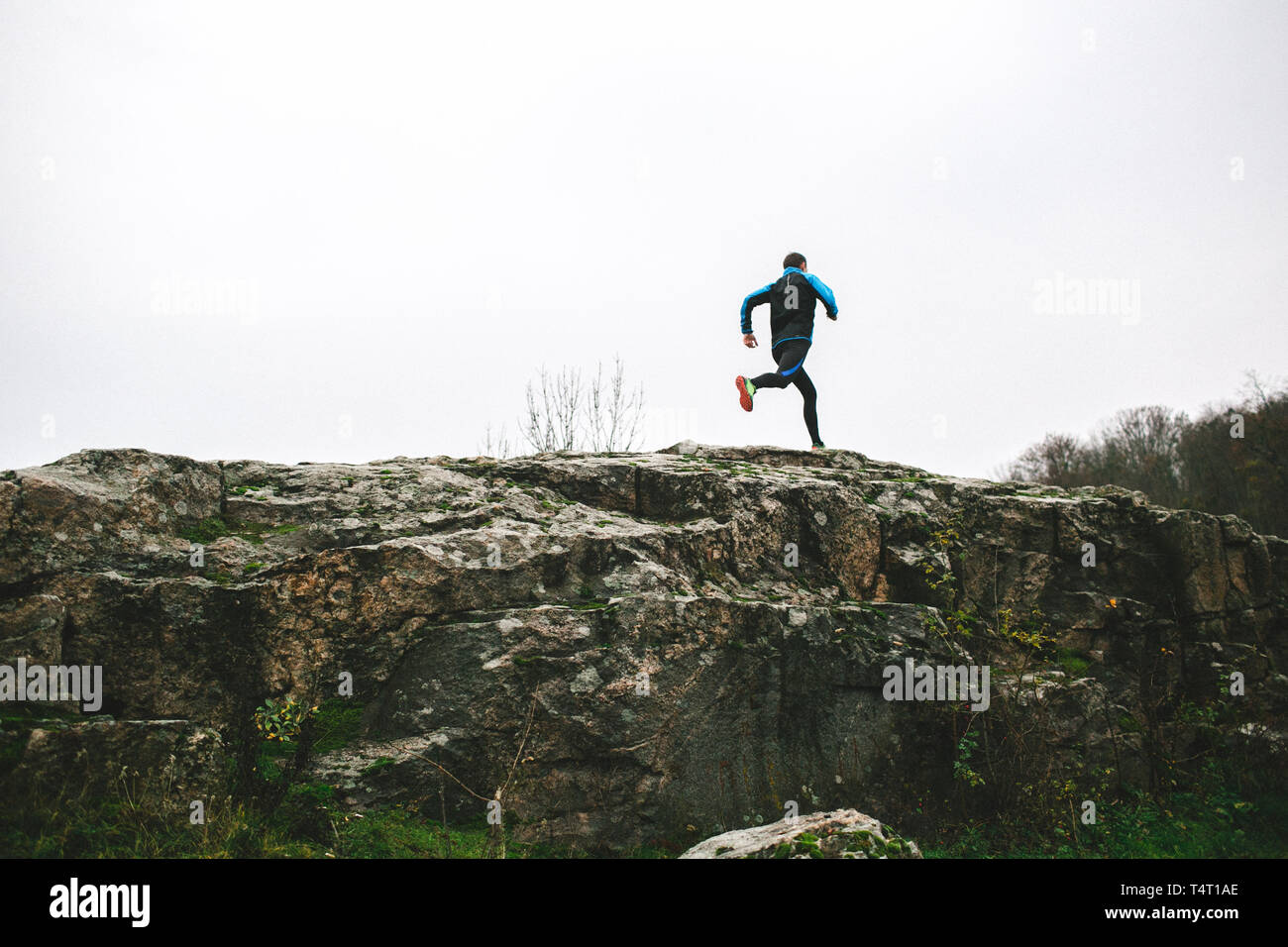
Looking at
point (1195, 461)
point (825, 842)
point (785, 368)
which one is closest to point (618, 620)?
point (825, 842)

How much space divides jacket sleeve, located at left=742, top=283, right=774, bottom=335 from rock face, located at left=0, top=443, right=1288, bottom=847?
7.20 feet

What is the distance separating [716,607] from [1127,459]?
162ft

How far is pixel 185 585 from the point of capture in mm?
6637

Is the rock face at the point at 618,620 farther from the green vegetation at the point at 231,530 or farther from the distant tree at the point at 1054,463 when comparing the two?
the distant tree at the point at 1054,463

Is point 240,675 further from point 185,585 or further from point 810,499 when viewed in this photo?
point 810,499

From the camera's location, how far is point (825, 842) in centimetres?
468

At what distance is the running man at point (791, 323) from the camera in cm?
1002

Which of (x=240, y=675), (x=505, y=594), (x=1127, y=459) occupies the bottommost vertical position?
(x=240, y=675)

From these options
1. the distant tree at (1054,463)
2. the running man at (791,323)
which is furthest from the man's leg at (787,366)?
the distant tree at (1054,463)

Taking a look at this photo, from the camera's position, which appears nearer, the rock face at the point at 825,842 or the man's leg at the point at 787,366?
the rock face at the point at 825,842

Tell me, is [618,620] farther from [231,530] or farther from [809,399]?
[809,399]

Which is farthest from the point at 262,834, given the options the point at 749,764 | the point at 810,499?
the point at 810,499

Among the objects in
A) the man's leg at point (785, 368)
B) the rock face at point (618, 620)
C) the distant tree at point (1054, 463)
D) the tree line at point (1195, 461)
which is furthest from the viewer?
the distant tree at point (1054, 463)
